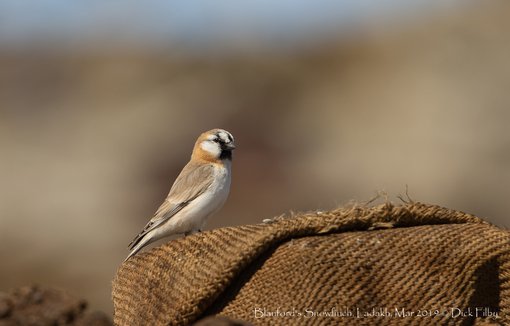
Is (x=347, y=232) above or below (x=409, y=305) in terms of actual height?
above

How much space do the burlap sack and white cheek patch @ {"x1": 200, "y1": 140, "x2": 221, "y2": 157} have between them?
3210 mm

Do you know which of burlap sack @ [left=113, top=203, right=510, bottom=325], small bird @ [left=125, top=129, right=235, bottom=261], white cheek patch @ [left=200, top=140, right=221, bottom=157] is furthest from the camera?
white cheek patch @ [left=200, top=140, right=221, bottom=157]

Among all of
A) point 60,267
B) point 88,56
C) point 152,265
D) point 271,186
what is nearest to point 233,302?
point 152,265

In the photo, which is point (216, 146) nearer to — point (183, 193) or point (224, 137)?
point (224, 137)

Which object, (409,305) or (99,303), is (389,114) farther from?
(409,305)

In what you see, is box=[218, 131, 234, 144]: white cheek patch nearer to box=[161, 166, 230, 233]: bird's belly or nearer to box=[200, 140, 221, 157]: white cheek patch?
box=[200, 140, 221, 157]: white cheek patch

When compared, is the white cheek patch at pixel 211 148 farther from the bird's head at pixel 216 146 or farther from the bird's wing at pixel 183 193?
the bird's wing at pixel 183 193

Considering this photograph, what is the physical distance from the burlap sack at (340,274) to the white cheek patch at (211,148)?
10.5 feet

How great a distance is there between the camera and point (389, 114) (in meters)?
28.1

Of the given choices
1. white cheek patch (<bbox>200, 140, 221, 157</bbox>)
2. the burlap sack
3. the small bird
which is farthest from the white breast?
the burlap sack

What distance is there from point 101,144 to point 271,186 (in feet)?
20.2

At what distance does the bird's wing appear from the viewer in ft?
30.1

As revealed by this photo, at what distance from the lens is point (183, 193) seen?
931 centimetres

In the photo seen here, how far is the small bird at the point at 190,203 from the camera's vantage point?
30.0ft
